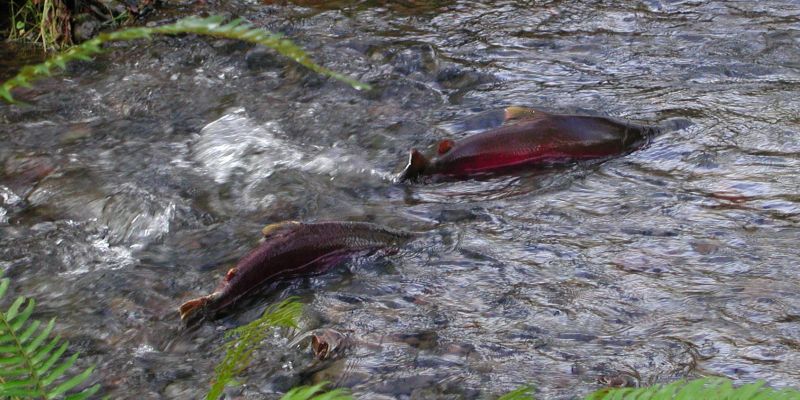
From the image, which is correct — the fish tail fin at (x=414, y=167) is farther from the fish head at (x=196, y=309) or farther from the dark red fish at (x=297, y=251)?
the fish head at (x=196, y=309)

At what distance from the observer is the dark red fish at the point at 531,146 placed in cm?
516

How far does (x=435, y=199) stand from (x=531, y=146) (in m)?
0.61

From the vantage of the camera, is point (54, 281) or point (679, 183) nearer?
point (54, 281)

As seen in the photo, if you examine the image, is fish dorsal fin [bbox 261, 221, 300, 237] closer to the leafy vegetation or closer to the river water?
the river water

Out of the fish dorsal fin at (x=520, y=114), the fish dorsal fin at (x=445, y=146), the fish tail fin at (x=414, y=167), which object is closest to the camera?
the fish tail fin at (x=414, y=167)

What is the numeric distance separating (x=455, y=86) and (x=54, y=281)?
2.96 meters

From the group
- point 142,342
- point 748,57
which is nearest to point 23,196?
point 142,342

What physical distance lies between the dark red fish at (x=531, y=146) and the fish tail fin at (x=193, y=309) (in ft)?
5.10

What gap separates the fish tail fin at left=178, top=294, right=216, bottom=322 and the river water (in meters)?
0.06

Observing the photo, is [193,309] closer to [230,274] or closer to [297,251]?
[230,274]

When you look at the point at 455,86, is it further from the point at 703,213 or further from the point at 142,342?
the point at 142,342

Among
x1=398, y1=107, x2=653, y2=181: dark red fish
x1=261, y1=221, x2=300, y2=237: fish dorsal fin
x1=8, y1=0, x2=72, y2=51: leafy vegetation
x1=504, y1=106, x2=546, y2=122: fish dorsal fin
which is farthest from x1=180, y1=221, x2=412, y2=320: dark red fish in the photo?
x1=8, y1=0, x2=72, y2=51: leafy vegetation

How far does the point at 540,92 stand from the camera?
20.2ft

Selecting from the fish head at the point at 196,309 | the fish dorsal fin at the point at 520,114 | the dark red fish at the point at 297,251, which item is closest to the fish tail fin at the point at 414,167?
the fish dorsal fin at the point at 520,114
